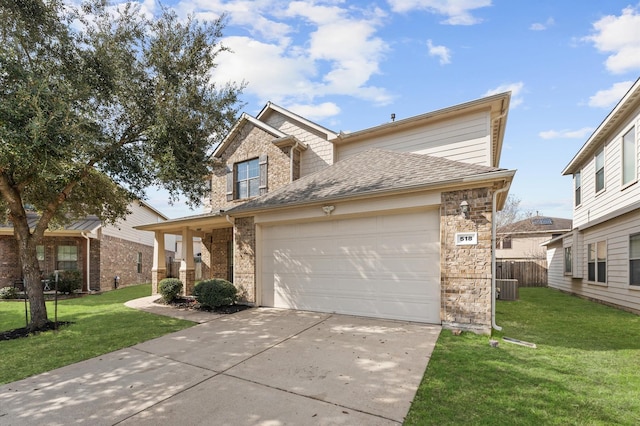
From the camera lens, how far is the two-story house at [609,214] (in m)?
8.91

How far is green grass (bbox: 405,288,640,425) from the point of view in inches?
121

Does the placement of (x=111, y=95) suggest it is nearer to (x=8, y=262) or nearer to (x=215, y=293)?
(x=215, y=293)

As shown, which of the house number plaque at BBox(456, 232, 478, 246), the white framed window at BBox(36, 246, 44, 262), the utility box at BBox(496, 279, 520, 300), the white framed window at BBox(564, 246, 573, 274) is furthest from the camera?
the white framed window at BBox(36, 246, 44, 262)

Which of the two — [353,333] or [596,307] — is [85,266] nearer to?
[353,333]

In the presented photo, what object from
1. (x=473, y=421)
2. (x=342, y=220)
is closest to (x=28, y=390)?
(x=473, y=421)

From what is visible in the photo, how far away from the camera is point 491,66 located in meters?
8.56

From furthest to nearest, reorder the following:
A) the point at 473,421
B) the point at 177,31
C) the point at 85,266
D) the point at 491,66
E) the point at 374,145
A: the point at 85,266 → the point at 374,145 → the point at 491,66 → the point at 177,31 → the point at 473,421

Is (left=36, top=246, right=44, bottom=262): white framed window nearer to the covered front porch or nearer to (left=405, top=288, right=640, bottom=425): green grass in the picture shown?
the covered front porch

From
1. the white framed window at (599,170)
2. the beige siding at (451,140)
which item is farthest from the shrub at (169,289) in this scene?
the white framed window at (599,170)

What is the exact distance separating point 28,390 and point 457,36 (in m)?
11.0

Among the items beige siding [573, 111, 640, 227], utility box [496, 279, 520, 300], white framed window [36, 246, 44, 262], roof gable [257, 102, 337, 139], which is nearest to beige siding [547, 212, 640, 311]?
beige siding [573, 111, 640, 227]

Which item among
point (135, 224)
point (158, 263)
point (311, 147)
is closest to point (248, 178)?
point (311, 147)

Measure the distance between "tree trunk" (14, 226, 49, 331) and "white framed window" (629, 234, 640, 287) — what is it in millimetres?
15528

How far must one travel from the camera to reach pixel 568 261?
14.2m
